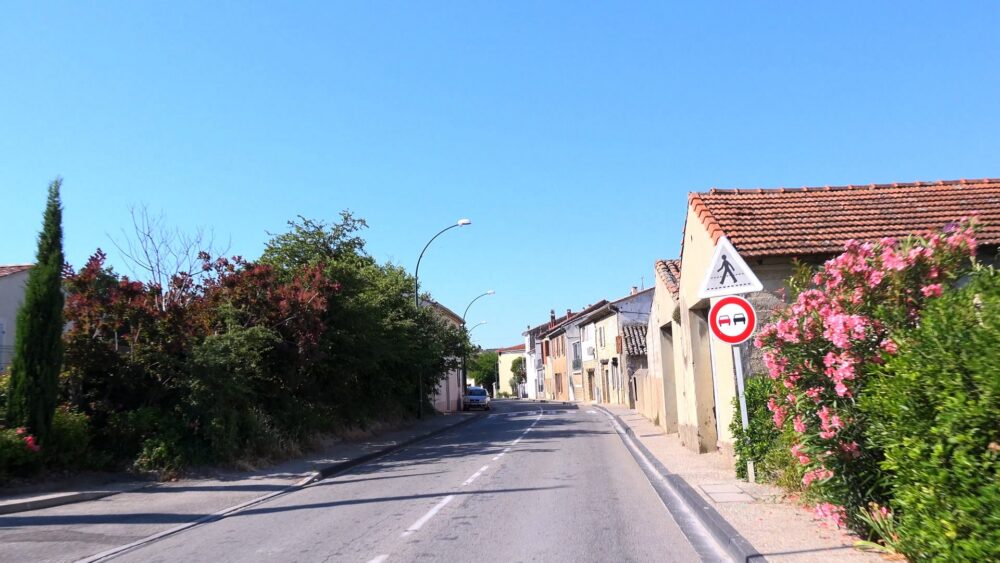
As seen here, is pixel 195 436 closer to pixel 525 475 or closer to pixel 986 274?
pixel 525 475

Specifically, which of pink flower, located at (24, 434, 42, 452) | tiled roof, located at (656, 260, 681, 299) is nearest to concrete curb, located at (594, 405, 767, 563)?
tiled roof, located at (656, 260, 681, 299)

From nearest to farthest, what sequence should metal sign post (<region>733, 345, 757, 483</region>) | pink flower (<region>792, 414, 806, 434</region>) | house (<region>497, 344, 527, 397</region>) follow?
pink flower (<region>792, 414, 806, 434</region>), metal sign post (<region>733, 345, 757, 483</region>), house (<region>497, 344, 527, 397</region>)

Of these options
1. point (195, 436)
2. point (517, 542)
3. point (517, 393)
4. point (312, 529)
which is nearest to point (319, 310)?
point (195, 436)

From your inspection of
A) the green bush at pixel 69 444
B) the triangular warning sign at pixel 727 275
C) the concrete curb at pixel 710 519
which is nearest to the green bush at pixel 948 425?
the concrete curb at pixel 710 519

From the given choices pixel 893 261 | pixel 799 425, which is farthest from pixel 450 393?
pixel 893 261

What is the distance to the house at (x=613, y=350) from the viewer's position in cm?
4094

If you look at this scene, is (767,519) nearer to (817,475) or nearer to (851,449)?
(817,475)

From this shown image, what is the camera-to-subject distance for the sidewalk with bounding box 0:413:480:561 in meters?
8.56

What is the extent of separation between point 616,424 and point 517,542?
2062 centimetres

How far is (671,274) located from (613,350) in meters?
26.8

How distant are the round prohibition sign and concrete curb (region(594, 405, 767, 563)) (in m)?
2.13

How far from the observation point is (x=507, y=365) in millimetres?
111188

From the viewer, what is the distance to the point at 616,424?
27.8 metres

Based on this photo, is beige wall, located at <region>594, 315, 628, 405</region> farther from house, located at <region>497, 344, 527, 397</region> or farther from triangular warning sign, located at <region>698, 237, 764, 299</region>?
house, located at <region>497, 344, 527, 397</region>
